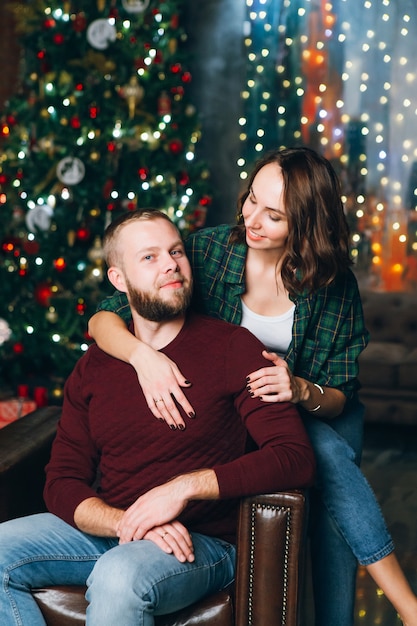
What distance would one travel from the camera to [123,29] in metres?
4.75

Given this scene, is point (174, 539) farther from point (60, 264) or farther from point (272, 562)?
point (60, 264)

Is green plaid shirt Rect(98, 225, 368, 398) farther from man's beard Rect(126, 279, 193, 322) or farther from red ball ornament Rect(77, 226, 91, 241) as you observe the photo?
red ball ornament Rect(77, 226, 91, 241)

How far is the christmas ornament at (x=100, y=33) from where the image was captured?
15.2ft

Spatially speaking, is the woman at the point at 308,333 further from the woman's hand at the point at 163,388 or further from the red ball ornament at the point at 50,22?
the red ball ornament at the point at 50,22

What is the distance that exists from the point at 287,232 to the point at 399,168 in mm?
3758

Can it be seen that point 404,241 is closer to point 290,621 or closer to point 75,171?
point 75,171

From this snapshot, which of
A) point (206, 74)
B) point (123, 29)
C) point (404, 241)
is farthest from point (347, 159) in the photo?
point (123, 29)

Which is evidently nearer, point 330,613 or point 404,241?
point 330,613

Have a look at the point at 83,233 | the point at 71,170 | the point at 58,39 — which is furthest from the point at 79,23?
the point at 83,233

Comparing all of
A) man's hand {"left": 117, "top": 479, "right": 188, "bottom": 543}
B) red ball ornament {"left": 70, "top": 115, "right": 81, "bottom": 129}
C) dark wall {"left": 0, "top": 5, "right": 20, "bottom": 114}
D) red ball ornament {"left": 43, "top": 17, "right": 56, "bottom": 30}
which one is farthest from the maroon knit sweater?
dark wall {"left": 0, "top": 5, "right": 20, "bottom": 114}

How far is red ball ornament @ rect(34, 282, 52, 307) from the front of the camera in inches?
193

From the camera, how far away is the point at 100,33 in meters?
4.64

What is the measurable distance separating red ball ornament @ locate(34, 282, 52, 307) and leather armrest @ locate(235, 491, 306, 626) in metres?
3.40

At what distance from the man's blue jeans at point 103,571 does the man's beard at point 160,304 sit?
533 millimetres
